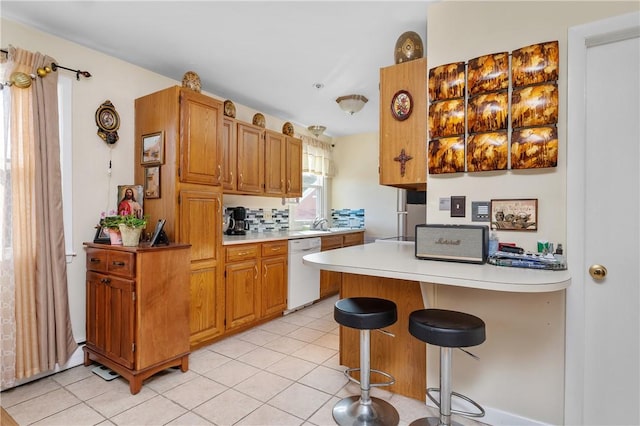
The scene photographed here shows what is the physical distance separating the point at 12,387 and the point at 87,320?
54cm

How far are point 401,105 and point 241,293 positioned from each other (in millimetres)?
2243

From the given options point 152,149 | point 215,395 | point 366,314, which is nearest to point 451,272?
point 366,314

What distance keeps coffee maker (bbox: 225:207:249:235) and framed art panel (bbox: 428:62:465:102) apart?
8.08ft

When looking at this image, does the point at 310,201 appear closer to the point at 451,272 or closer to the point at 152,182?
the point at 152,182

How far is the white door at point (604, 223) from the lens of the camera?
4.99 ft

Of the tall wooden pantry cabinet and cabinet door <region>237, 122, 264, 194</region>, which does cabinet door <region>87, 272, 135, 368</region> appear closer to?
the tall wooden pantry cabinet

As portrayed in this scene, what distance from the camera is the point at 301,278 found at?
12.7ft

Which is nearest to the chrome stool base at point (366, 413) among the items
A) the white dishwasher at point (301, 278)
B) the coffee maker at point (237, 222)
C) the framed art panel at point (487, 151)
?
the framed art panel at point (487, 151)

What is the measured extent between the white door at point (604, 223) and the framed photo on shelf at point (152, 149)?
9.12 ft

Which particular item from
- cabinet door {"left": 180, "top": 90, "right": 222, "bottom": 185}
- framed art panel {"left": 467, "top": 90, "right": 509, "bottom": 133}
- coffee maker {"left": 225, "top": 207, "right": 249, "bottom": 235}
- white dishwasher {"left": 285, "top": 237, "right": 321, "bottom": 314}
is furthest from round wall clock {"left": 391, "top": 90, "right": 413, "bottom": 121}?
coffee maker {"left": 225, "top": 207, "right": 249, "bottom": 235}

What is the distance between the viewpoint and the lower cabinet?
3053mm

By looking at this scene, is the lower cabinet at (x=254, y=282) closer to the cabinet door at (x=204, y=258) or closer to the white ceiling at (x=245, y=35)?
the cabinet door at (x=204, y=258)

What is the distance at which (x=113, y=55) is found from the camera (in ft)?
8.82

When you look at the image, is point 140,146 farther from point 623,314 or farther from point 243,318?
point 623,314
